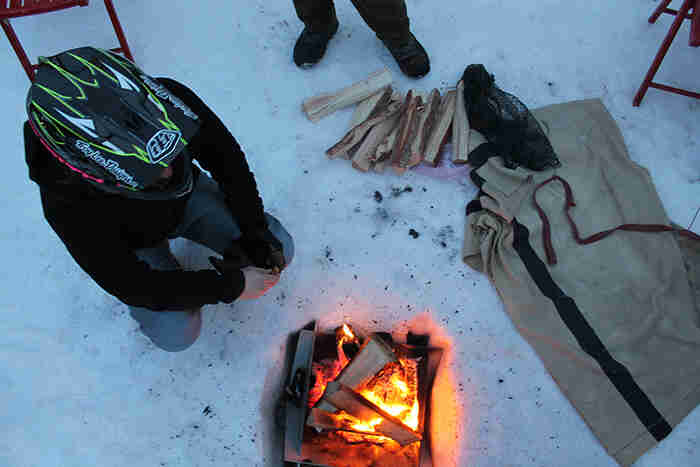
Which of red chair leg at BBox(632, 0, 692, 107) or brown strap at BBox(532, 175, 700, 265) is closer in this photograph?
brown strap at BBox(532, 175, 700, 265)

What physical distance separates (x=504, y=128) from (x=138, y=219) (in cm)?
225

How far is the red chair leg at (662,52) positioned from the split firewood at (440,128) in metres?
1.25

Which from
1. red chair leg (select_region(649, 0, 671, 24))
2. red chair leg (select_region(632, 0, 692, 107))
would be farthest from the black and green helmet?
red chair leg (select_region(649, 0, 671, 24))

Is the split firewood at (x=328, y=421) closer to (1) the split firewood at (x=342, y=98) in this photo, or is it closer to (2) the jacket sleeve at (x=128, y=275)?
(2) the jacket sleeve at (x=128, y=275)

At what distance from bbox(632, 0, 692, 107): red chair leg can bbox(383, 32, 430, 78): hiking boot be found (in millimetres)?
1440

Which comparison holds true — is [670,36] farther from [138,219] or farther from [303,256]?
[138,219]

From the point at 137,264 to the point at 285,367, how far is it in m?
1.07

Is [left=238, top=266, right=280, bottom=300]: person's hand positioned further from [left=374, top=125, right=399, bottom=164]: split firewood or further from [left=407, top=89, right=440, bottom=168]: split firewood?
[left=407, top=89, right=440, bottom=168]: split firewood

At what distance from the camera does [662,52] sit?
338 centimetres

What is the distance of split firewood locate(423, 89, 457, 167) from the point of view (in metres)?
3.40

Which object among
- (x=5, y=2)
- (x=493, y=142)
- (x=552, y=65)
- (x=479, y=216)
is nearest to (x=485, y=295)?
(x=479, y=216)

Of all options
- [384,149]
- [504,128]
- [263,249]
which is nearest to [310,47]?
[384,149]

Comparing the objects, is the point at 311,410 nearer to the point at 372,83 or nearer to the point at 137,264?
the point at 137,264

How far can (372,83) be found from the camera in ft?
12.0
